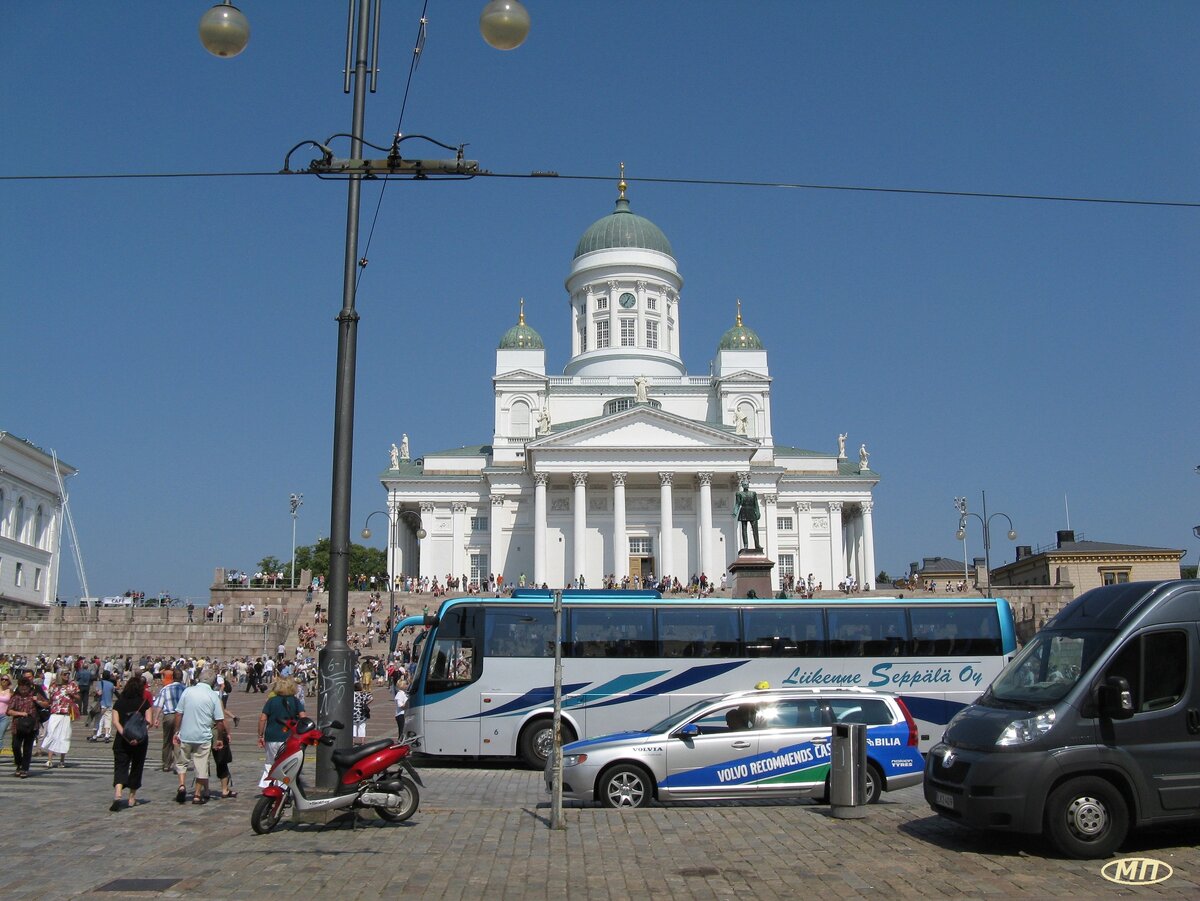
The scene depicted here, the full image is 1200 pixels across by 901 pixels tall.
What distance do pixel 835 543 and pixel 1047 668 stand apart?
5956 cm

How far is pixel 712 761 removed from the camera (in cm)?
1417

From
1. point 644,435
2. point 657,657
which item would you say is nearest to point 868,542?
point 644,435

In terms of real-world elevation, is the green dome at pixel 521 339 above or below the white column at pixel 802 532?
above

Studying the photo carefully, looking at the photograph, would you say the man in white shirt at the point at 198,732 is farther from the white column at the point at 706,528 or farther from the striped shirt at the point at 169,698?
the white column at the point at 706,528

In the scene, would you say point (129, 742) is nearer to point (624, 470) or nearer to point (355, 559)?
point (624, 470)

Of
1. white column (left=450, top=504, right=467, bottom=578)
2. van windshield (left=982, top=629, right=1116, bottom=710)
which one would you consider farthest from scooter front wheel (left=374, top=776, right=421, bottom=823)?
white column (left=450, top=504, right=467, bottom=578)

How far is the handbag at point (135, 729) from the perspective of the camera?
45.3ft

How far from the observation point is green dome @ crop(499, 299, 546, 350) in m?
75.5

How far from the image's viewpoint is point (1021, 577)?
8388 centimetres

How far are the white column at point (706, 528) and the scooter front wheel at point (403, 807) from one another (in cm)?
5190

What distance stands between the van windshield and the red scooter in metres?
6.52

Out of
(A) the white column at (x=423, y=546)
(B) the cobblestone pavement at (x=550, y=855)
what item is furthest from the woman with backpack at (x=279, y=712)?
(A) the white column at (x=423, y=546)

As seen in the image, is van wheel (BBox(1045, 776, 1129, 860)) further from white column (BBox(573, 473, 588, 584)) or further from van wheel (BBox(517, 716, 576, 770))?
white column (BBox(573, 473, 588, 584))

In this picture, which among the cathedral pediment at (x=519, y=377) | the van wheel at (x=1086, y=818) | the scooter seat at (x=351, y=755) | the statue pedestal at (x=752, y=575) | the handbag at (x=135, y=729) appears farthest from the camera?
the cathedral pediment at (x=519, y=377)
